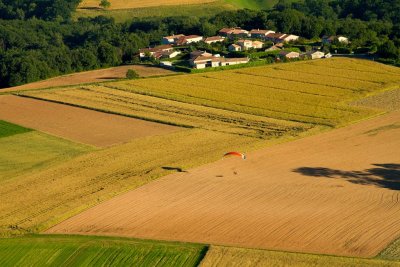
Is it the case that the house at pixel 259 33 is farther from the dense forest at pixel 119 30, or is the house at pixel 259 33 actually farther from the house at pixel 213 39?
the house at pixel 213 39

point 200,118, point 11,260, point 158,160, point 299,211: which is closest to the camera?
point 11,260

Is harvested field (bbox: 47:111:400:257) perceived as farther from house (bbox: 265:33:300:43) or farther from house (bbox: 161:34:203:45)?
house (bbox: 161:34:203:45)

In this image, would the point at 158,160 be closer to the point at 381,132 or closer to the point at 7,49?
the point at 381,132

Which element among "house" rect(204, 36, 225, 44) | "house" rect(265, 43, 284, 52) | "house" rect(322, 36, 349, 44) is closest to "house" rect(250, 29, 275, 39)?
"house" rect(204, 36, 225, 44)

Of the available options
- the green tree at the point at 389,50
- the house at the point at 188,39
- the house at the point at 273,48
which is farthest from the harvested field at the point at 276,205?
the house at the point at 188,39

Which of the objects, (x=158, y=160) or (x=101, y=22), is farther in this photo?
(x=101, y=22)

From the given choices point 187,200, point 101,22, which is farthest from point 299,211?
point 101,22

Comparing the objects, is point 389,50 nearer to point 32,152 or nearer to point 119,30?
point 32,152
